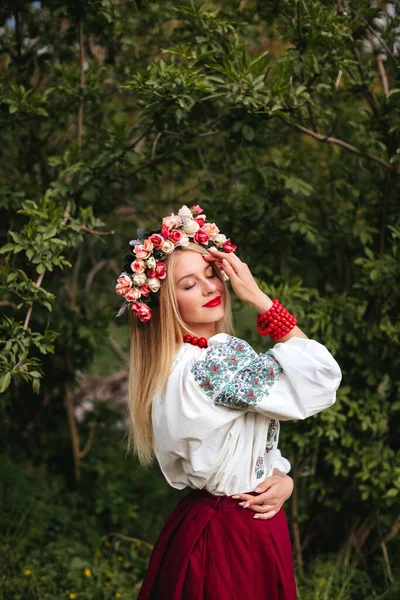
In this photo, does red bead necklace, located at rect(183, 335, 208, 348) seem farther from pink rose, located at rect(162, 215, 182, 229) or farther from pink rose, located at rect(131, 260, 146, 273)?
pink rose, located at rect(162, 215, 182, 229)

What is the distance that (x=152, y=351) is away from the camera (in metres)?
2.43

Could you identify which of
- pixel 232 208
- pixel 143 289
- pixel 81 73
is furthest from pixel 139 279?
pixel 81 73

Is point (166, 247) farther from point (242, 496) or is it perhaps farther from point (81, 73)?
point (81, 73)

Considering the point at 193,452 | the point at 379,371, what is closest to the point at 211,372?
the point at 193,452

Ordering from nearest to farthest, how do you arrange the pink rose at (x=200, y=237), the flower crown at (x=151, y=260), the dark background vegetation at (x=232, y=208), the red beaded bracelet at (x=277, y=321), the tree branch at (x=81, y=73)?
the red beaded bracelet at (x=277, y=321)
the flower crown at (x=151, y=260)
the pink rose at (x=200, y=237)
the dark background vegetation at (x=232, y=208)
the tree branch at (x=81, y=73)

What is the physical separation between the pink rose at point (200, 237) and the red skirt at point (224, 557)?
92 centimetres

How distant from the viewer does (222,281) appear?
2479mm

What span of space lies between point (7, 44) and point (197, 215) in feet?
6.51

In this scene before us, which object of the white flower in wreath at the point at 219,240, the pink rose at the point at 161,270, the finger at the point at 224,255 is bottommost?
the pink rose at the point at 161,270

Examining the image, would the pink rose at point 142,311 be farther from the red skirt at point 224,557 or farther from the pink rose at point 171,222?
the red skirt at point 224,557

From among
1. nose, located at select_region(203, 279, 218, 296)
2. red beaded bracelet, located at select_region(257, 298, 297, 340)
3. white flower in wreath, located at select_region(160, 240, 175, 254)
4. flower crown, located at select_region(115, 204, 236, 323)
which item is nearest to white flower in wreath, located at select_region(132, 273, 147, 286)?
flower crown, located at select_region(115, 204, 236, 323)

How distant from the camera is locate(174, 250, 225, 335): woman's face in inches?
93.7

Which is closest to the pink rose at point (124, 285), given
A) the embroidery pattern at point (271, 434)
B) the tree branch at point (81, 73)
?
the embroidery pattern at point (271, 434)

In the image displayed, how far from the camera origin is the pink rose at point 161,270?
2354 mm
